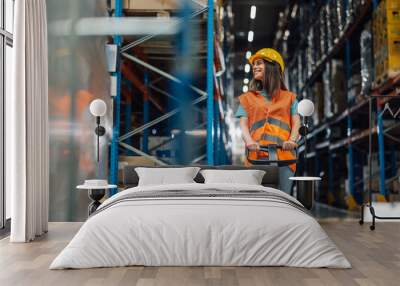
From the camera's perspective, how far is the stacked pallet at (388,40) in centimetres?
585

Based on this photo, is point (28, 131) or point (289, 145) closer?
point (28, 131)

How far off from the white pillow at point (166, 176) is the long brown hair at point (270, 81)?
150cm

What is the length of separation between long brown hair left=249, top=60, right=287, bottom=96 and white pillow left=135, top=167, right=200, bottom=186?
1.50 m

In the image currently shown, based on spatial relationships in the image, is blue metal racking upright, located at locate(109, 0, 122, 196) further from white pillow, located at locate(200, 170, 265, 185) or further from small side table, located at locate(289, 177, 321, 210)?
small side table, located at locate(289, 177, 321, 210)

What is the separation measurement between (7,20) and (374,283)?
465 cm

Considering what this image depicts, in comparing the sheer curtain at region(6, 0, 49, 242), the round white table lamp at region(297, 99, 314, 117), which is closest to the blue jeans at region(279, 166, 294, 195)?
the round white table lamp at region(297, 99, 314, 117)

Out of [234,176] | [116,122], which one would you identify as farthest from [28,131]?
[234,176]

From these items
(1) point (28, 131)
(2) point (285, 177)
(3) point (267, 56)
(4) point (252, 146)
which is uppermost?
(3) point (267, 56)

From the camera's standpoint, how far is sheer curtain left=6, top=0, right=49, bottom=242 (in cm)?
466

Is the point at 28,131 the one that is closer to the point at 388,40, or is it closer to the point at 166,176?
the point at 166,176

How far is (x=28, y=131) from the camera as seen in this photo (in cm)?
473

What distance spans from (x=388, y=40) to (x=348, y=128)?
2.47 metres

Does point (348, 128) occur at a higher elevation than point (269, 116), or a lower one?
lower

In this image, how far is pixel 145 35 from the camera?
21.4 feet
